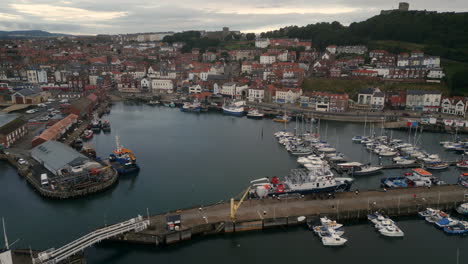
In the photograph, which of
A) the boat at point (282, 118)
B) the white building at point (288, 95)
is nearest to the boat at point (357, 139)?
the boat at point (282, 118)

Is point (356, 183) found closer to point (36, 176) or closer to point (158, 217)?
point (158, 217)

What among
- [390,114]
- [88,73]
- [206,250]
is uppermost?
[88,73]

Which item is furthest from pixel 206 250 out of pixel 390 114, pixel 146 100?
pixel 146 100

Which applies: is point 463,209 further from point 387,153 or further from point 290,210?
point 387,153

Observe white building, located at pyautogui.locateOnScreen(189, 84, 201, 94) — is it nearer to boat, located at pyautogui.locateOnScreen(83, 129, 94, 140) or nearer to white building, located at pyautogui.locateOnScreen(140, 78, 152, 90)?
white building, located at pyautogui.locateOnScreen(140, 78, 152, 90)

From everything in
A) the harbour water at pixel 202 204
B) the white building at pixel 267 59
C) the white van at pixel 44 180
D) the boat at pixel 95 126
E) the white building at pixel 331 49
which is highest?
the white building at pixel 331 49

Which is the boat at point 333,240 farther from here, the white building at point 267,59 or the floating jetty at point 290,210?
the white building at point 267,59
